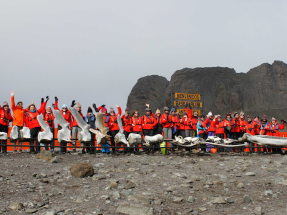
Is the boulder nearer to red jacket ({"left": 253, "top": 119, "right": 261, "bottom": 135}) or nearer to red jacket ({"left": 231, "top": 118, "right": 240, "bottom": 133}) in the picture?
red jacket ({"left": 231, "top": 118, "right": 240, "bottom": 133})

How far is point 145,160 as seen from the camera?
7.63 meters

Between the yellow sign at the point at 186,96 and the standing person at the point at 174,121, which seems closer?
the standing person at the point at 174,121

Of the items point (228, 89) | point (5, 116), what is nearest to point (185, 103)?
point (5, 116)

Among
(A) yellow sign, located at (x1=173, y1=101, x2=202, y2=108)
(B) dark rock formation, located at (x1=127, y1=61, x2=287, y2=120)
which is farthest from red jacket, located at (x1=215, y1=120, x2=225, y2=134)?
(B) dark rock formation, located at (x1=127, y1=61, x2=287, y2=120)

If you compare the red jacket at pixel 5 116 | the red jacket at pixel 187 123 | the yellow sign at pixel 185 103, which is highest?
the yellow sign at pixel 185 103

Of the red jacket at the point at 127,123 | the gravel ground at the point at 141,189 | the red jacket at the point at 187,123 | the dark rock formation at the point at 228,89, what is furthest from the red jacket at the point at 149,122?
the dark rock formation at the point at 228,89

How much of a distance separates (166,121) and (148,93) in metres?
28.8

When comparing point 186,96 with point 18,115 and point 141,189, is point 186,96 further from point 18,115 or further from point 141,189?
point 141,189

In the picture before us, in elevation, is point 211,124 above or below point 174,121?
below

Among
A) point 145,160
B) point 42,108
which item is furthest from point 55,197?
point 42,108

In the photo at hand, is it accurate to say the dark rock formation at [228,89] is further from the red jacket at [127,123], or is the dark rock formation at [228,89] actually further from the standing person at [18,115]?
the standing person at [18,115]

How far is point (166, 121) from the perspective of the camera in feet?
36.0

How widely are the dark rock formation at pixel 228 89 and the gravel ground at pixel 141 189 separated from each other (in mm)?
30309

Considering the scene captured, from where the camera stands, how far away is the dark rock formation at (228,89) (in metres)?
37.6
